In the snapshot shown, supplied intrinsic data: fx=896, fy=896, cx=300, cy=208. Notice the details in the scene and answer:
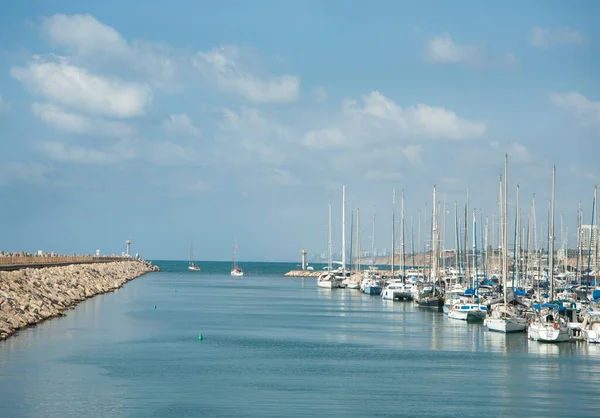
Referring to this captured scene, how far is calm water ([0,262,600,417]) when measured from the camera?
98.5 feet

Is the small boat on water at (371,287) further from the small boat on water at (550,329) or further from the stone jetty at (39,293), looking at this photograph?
the small boat on water at (550,329)

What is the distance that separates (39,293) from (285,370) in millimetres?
30735

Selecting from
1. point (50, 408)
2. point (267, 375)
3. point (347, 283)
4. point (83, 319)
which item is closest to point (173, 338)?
point (83, 319)

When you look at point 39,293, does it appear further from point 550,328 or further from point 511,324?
point 550,328

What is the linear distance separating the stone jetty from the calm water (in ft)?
3.69

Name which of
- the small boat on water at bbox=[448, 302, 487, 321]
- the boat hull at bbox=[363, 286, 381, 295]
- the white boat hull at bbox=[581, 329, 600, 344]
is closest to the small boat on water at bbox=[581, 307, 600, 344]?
the white boat hull at bbox=[581, 329, 600, 344]

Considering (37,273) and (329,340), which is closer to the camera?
(329,340)

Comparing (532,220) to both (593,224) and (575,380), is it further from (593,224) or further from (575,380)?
(575,380)

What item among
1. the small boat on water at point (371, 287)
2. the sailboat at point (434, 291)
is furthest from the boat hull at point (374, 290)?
the sailboat at point (434, 291)

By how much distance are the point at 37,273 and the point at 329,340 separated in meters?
30.1

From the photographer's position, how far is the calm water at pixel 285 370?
30031 mm

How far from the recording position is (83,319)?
59906 mm

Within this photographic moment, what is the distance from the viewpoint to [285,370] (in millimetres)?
38719

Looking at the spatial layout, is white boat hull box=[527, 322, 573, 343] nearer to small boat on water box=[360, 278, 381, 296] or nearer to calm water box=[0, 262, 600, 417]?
calm water box=[0, 262, 600, 417]
